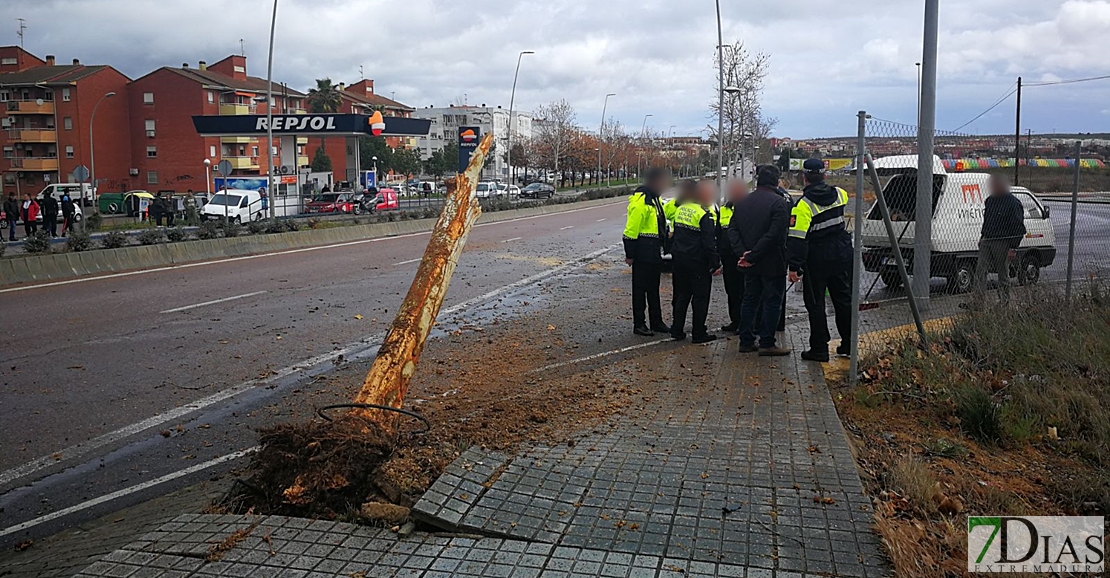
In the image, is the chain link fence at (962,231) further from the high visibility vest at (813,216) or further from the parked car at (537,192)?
the parked car at (537,192)

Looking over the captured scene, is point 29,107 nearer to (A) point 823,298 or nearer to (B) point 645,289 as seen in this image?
(B) point 645,289

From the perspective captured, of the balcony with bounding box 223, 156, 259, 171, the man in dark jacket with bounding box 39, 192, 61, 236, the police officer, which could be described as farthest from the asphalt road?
the balcony with bounding box 223, 156, 259, 171

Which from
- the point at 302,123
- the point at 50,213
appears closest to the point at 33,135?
the point at 302,123

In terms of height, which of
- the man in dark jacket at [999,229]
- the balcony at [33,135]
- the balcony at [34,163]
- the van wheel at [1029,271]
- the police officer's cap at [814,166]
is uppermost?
the balcony at [33,135]

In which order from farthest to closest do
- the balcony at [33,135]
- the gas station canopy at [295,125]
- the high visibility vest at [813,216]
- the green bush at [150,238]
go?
the balcony at [33,135]
the gas station canopy at [295,125]
the green bush at [150,238]
the high visibility vest at [813,216]

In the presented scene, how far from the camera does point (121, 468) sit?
6.18 metres

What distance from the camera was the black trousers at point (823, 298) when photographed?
27.8ft

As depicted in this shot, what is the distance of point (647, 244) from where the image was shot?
1012 centimetres

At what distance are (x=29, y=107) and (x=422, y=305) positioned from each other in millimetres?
84328

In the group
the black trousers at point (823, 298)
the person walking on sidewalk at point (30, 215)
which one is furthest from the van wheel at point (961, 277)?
the person walking on sidewalk at point (30, 215)

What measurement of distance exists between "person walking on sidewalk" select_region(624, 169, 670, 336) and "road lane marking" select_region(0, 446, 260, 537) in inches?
201

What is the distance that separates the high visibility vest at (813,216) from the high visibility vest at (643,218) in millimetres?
1864

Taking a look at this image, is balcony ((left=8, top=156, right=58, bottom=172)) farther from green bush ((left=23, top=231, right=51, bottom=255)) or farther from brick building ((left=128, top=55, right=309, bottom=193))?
green bush ((left=23, top=231, right=51, bottom=255))

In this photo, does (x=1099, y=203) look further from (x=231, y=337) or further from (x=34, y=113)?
(x=34, y=113)
